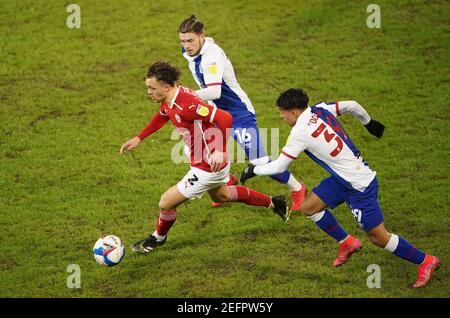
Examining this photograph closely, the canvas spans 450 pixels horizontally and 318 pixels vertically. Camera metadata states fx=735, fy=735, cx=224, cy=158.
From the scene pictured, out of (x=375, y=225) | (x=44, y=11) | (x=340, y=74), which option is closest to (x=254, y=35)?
(x=340, y=74)

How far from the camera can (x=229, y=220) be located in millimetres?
9688

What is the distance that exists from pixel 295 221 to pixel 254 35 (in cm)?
647

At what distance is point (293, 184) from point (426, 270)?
7.70ft

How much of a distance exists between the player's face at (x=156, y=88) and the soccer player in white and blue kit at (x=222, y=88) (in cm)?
88

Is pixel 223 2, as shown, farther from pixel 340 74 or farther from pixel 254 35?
pixel 340 74

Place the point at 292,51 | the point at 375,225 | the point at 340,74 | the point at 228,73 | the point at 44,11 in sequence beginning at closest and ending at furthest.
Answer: the point at 375,225 → the point at 228,73 → the point at 340,74 → the point at 292,51 → the point at 44,11

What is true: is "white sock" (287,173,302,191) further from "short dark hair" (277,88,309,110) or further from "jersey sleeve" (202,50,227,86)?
"short dark hair" (277,88,309,110)

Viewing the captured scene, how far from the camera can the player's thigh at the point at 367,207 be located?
790 centimetres

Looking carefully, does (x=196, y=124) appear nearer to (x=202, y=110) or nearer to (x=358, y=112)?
(x=202, y=110)

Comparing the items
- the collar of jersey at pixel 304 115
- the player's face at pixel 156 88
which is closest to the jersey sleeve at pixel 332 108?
the collar of jersey at pixel 304 115

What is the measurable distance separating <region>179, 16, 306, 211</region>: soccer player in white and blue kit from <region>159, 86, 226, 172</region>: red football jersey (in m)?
0.82

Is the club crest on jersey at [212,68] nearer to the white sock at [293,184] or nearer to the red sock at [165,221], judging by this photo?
the white sock at [293,184]

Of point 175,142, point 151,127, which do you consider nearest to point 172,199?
point 151,127

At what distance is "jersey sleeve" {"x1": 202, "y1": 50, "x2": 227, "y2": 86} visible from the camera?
9266 mm
